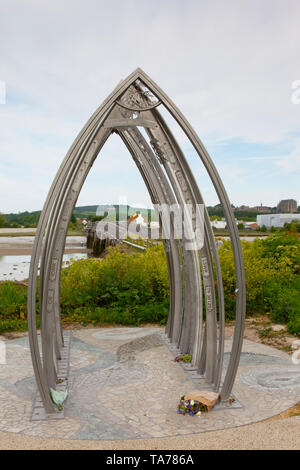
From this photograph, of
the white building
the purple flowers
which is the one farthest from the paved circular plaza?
the white building

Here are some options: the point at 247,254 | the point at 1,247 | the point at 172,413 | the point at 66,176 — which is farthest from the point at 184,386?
the point at 1,247

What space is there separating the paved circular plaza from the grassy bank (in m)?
1.36

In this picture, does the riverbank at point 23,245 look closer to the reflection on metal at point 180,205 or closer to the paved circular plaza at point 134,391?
the paved circular plaza at point 134,391

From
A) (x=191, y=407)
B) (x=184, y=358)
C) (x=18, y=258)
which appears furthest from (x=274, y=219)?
(x=191, y=407)

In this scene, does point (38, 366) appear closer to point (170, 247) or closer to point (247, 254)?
point (170, 247)

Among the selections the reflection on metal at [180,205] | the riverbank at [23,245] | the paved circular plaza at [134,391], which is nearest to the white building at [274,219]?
the riverbank at [23,245]

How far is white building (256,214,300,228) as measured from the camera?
104 ft

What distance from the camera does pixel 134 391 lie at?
5828 millimetres

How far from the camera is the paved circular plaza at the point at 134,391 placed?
190 inches

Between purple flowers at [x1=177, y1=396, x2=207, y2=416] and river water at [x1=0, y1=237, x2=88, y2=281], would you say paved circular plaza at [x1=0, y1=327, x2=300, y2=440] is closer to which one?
purple flowers at [x1=177, y1=396, x2=207, y2=416]

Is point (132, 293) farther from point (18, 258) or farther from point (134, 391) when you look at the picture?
point (18, 258)

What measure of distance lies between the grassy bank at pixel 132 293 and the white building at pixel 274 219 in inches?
829

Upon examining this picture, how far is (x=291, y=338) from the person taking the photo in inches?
329

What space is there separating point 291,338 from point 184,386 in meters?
3.29
